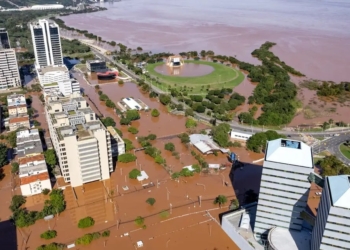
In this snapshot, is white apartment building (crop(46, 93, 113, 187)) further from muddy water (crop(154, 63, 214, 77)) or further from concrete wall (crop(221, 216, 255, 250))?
muddy water (crop(154, 63, 214, 77))

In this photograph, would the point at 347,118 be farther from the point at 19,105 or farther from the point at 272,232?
the point at 19,105

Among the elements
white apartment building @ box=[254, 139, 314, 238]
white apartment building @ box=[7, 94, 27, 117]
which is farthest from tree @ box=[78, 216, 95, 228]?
white apartment building @ box=[7, 94, 27, 117]

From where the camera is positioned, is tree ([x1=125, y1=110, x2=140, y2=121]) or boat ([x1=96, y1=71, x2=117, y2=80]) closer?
tree ([x1=125, y1=110, x2=140, y2=121])

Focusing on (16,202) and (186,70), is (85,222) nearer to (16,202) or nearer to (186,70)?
(16,202)

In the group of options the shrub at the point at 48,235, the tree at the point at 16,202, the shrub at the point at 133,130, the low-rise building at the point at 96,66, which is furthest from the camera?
the low-rise building at the point at 96,66

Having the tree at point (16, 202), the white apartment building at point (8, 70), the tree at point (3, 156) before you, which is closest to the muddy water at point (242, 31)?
the white apartment building at point (8, 70)

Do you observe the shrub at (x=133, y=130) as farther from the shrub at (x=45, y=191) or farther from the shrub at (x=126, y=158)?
the shrub at (x=45, y=191)

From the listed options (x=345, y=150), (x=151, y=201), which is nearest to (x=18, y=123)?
(x=151, y=201)
